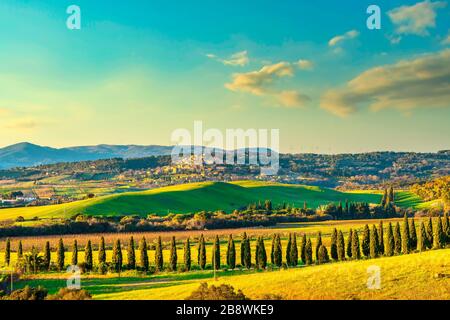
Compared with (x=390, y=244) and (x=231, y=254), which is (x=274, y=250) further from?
(x=390, y=244)

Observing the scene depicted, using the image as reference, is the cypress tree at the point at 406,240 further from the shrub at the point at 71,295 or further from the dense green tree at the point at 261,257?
the shrub at the point at 71,295

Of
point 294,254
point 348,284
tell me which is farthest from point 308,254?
point 348,284

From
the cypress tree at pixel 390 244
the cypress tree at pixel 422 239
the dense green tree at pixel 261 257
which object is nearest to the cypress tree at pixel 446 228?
the cypress tree at pixel 422 239

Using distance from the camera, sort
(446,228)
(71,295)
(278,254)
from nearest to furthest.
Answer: (71,295) < (278,254) < (446,228)

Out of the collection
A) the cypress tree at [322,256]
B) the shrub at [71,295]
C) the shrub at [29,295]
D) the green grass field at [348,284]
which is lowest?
the cypress tree at [322,256]

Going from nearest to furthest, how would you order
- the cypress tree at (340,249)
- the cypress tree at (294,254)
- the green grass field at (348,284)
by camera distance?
the green grass field at (348,284), the cypress tree at (294,254), the cypress tree at (340,249)

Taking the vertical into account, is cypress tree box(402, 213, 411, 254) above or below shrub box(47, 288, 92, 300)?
below

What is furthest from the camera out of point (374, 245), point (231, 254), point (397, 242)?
point (397, 242)

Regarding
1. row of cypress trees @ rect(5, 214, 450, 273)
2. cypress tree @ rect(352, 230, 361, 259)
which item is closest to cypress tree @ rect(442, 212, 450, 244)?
row of cypress trees @ rect(5, 214, 450, 273)

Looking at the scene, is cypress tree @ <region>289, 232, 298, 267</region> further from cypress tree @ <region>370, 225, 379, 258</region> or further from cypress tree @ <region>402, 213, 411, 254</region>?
cypress tree @ <region>402, 213, 411, 254</region>
